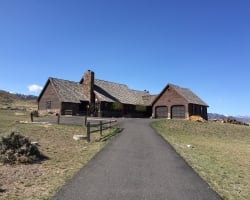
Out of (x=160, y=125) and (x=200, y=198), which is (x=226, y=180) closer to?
(x=200, y=198)

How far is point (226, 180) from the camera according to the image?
13.0 metres

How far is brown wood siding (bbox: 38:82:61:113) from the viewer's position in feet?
185

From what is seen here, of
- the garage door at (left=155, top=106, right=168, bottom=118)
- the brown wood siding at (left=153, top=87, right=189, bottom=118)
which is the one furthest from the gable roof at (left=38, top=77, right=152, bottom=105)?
the brown wood siding at (left=153, top=87, right=189, bottom=118)

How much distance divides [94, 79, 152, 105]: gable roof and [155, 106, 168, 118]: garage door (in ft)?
17.3

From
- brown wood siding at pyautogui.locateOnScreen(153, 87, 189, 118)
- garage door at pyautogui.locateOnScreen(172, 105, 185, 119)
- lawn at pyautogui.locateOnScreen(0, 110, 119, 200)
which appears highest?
brown wood siding at pyautogui.locateOnScreen(153, 87, 189, 118)

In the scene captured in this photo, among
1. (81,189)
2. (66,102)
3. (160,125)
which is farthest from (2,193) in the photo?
(66,102)

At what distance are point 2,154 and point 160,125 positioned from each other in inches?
1160

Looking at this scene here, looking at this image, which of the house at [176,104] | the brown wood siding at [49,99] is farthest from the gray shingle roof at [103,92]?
the house at [176,104]

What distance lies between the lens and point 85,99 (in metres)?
58.8

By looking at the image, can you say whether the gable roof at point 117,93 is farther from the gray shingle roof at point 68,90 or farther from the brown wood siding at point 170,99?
the brown wood siding at point 170,99

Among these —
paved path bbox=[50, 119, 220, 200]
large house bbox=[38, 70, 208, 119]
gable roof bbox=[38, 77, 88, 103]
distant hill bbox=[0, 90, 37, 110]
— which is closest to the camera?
paved path bbox=[50, 119, 220, 200]

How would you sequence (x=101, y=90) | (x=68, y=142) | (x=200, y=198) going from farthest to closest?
(x=101, y=90)
(x=68, y=142)
(x=200, y=198)

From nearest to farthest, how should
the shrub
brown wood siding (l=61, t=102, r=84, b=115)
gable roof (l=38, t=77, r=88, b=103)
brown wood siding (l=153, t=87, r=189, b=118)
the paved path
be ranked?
the paved path → the shrub → brown wood siding (l=61, t=102, r=84, b=115) → gable roof (l=38, t=77, r=88, b=103) → brown wood siding (l=153, t=87, r=189, b=118)

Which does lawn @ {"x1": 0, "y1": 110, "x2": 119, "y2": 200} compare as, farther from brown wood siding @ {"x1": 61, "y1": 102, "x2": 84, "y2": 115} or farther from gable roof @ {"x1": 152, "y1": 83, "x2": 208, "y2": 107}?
gable roof @ {"x1": 152, "y1": 83, "x2": 208, "y2": 107}
